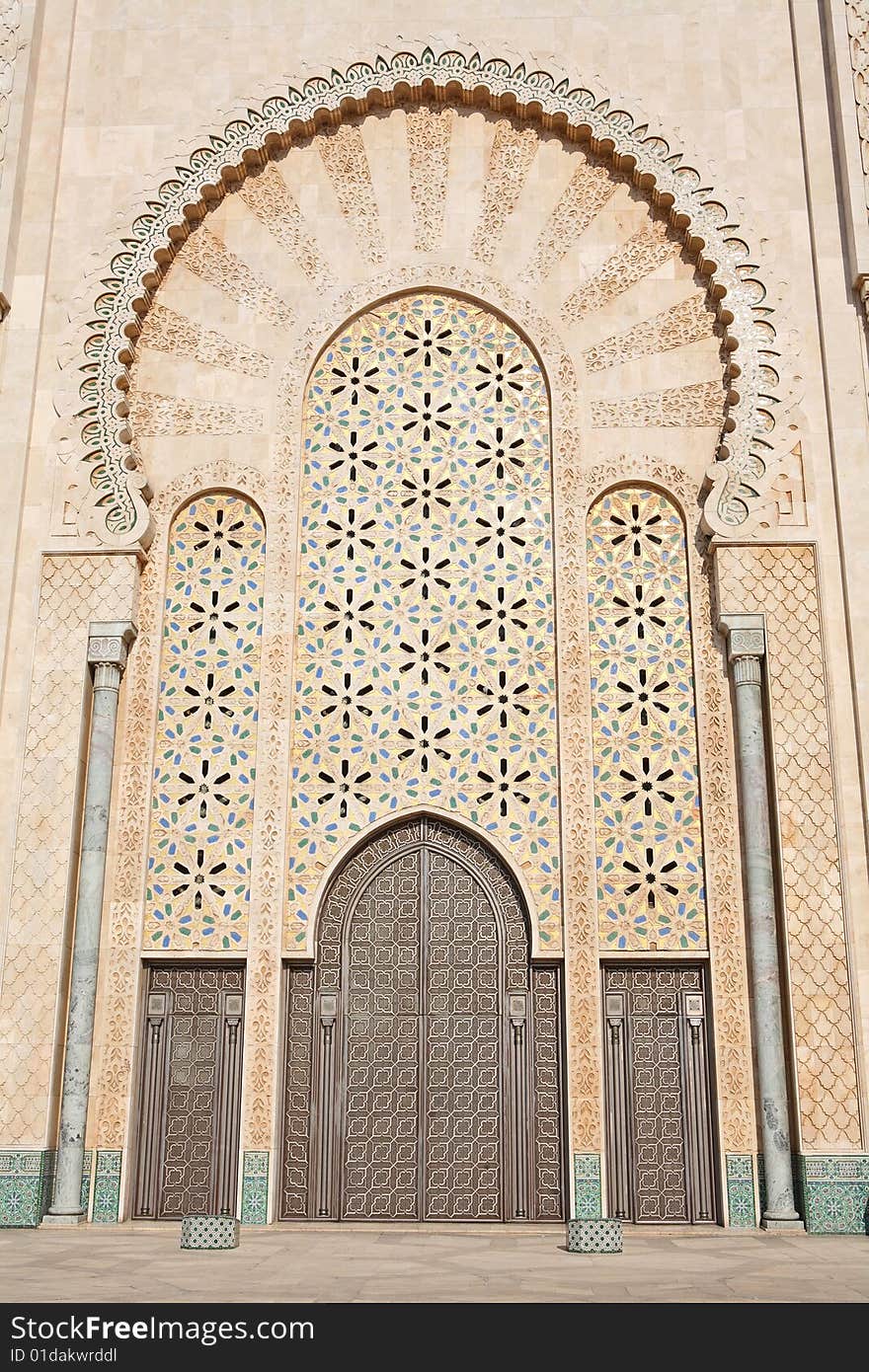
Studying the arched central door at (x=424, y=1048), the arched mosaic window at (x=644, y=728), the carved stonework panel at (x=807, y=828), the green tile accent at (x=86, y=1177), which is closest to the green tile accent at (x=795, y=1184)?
the carved stonework panel at (x=807, y=828)

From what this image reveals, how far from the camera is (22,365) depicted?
7.51 meters

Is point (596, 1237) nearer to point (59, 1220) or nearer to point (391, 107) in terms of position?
point (59, 1220)

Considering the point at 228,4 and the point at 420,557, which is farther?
the point at 228,4

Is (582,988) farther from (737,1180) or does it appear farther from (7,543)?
(7,543)

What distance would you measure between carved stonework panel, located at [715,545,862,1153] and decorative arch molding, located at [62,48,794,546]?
14.3 inches

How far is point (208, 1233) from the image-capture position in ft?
17.3

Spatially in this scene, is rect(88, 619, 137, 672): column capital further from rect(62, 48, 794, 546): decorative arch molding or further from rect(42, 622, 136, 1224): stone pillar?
rect(62, 48, 794, 546): decorative arch molding

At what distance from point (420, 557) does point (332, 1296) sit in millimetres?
4409

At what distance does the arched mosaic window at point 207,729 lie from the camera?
6.86 metres

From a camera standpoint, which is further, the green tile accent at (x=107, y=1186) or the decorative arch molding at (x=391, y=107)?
the decorative arch molding at (x=391, y=107)

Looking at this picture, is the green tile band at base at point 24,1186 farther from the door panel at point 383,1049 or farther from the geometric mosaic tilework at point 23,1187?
the door panel at point 383,1049

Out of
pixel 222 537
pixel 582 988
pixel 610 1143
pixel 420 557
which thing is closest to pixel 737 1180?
pixel 610 1143

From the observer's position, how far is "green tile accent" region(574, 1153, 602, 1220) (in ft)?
20.9

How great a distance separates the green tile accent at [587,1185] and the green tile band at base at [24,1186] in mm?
2587
